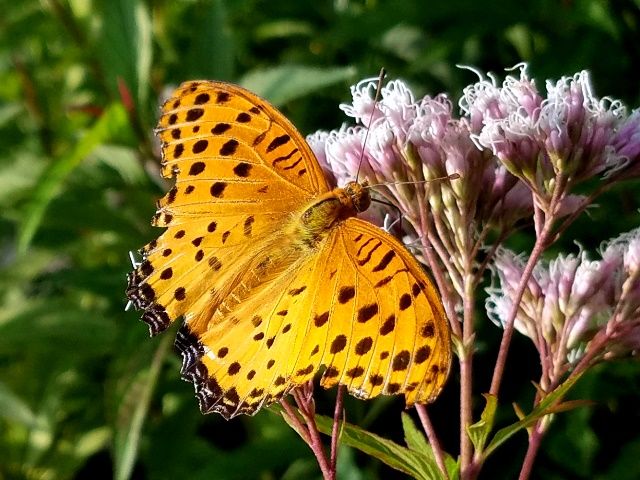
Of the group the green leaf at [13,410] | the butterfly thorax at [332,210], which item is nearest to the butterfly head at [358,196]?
the butterfly thorax at [332,210]

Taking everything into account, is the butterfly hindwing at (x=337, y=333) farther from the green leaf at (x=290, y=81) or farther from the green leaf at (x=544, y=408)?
the green leaf at (x=290, y=81)

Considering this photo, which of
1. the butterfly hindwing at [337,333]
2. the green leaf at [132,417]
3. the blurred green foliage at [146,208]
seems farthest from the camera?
the blurred green foliage at [146,208]

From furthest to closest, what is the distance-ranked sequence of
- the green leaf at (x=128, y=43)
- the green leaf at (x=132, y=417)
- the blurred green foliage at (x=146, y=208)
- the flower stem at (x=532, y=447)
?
1. the green leaf at (x=128, y=43)
2. the blurred green foliage at (x=146, y=208)
3. the green leaf at (x=132, y=417)
4. the flower stem at (x=532, y=447)

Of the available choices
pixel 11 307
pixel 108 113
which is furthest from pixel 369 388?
pixel 11 307

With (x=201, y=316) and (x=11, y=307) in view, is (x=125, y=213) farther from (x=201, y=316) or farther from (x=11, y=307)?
(x=201, y=316)

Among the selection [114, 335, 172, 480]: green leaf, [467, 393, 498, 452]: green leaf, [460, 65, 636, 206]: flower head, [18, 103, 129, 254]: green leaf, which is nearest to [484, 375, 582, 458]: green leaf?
[467, 393, 498, 452]: green leaf

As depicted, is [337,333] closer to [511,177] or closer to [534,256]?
[534,256]
